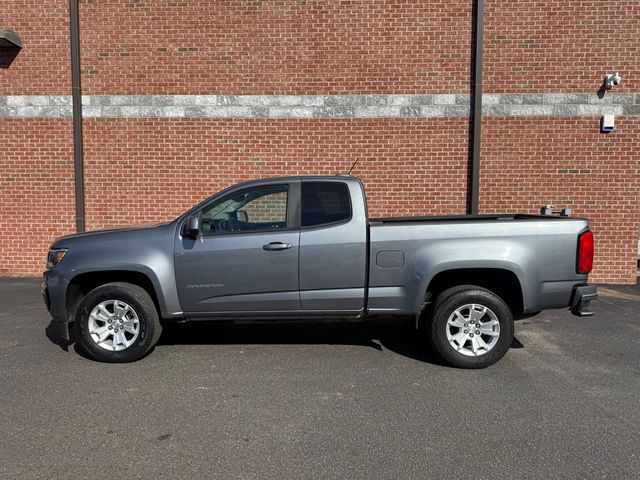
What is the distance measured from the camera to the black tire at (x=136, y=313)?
4.80 metres

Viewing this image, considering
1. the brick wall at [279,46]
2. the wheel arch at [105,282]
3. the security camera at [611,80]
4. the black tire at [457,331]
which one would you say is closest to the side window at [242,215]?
the wheel arch at [105,282]

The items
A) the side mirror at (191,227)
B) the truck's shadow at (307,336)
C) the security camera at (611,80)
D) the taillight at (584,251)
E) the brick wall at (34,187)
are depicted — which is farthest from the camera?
the brick wall at (34,187)

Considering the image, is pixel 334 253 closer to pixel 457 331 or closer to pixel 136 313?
pixel 457 331

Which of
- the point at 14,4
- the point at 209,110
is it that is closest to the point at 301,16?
the point at 209,110

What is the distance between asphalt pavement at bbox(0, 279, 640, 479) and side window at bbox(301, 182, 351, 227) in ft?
4.70

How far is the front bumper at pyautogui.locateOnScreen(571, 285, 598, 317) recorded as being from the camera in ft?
15.2

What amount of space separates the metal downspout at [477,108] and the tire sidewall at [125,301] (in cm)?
613

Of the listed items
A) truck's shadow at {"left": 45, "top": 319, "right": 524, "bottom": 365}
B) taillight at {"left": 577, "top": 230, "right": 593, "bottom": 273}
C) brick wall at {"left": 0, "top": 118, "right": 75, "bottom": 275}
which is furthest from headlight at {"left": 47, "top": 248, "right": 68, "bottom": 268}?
taillight at {"left": 577, "top": 230, "right": 593, "bottom": 273}

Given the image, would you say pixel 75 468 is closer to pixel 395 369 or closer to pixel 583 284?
pixel 395 369

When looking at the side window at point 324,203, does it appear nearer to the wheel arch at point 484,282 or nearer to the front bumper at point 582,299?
the wheel arch at point 484,282

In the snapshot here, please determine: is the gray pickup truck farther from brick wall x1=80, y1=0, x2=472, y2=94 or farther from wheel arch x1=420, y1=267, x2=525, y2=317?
brick wall x1=80, y1=0, x2=472, y2=94

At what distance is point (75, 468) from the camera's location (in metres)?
3.01

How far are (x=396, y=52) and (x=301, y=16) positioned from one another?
5.98 ft

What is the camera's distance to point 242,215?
5074 mm
